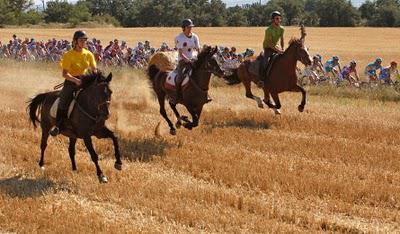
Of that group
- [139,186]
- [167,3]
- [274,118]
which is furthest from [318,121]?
[167,3]

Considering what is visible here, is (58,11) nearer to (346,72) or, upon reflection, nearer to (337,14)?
(337,14)

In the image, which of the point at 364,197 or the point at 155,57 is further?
the point at 155,57

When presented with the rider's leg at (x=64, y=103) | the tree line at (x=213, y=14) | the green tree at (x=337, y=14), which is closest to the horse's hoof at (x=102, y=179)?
the rider's leg at (x=64, y=103)

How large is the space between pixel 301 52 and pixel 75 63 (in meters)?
6.38

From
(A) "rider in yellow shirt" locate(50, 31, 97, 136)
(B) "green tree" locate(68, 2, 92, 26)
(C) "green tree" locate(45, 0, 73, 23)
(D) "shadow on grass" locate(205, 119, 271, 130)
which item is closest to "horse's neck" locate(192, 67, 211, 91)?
(D) "shadow on grass" locate(205, 119, 271, 130)

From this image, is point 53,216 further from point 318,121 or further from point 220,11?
point 220,11

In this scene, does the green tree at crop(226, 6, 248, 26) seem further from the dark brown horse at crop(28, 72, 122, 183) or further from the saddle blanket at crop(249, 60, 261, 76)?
the dark brown horse at crop(28, 72, 122, 183)

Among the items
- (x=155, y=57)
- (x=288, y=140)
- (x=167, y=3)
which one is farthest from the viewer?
(x=167, y=3)

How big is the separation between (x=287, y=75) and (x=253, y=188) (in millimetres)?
5899

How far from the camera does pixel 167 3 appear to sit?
93.6 metres

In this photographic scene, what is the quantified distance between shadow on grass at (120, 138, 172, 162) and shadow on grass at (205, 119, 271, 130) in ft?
7.29

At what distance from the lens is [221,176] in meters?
9.34

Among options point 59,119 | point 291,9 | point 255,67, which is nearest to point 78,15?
point 291,9

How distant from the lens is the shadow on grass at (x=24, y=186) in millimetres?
8445
